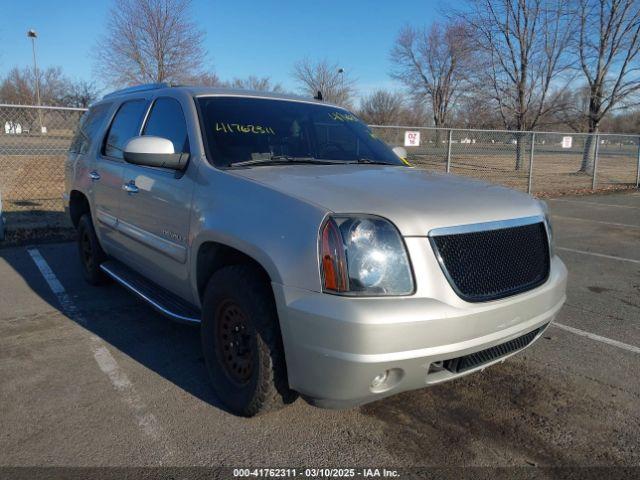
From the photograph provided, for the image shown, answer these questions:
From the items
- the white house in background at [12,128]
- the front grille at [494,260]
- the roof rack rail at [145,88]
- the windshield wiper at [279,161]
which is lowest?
the front grille at [494,260]

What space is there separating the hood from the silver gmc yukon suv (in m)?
0.01

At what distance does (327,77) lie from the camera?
35406mm

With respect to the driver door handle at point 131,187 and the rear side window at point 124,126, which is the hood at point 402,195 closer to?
the driver door handle at point 131,187

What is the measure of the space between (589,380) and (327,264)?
228cm

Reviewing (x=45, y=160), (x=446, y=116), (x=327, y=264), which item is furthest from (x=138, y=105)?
(x=446, y=116)

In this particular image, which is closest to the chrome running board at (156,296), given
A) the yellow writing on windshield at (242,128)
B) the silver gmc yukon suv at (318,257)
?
the silver gmc yukon suv at (318,257)

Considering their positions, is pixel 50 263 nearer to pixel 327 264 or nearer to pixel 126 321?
pixel 126 321

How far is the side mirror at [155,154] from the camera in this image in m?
3.23

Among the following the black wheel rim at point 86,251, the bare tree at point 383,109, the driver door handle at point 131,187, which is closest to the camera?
the driver door handle at point 131,187

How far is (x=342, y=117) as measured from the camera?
4.36m

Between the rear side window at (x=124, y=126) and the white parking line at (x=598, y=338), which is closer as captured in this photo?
the white parking line at (x=598, y=338)

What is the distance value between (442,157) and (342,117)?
9.46 metres

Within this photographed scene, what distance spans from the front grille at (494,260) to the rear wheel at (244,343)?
0.92 m

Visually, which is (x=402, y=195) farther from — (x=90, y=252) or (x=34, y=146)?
(x=34, y=146)
